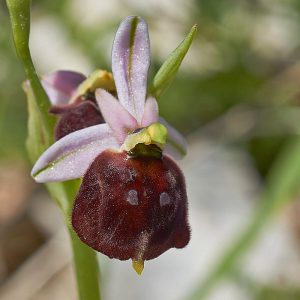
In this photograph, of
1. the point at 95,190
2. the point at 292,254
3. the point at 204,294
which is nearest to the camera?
the point at 95,190

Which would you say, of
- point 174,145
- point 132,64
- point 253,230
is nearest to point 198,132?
point 253,230

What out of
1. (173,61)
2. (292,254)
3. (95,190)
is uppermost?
(173,61)

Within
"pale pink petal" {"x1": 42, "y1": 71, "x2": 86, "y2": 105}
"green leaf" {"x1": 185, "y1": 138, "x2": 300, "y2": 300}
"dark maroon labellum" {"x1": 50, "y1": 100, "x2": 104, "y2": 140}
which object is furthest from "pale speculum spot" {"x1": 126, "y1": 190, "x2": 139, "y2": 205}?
"green leaf" {"x1": 185, "y1": 138, "x2": 300, "y2": 300}

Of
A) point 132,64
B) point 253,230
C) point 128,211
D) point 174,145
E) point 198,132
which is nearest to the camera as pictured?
point 128,211

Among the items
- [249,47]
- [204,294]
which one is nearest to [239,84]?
[249,47]

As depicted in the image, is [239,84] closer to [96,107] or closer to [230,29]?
[230,29]

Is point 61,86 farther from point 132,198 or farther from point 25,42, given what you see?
point 132,198

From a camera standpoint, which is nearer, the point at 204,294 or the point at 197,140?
the point at 204,294
